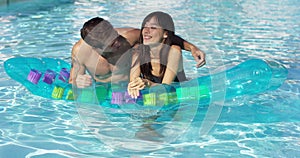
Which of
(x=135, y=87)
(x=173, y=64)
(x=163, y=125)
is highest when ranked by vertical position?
(x=173, y=64)

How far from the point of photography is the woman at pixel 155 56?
3.57 metres

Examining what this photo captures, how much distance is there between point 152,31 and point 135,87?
461 millimetres

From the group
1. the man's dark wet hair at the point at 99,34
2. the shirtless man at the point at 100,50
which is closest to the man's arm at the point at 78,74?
the shirtless man at the point at 100,50

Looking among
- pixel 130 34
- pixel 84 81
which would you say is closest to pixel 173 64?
pixel 130 34

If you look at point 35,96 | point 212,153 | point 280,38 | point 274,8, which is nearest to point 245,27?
point 280,38

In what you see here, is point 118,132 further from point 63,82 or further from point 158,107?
point 63,82

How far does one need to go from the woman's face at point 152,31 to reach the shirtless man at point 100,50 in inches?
6.5

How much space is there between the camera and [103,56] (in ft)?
12.0

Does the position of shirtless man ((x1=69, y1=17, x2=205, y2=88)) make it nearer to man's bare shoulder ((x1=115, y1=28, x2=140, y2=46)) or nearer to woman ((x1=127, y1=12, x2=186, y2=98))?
man's bare shoulder ((x1=115, y1=28, x2=140, y2=46))

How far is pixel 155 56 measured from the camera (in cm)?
372

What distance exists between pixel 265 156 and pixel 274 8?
9.56 meters

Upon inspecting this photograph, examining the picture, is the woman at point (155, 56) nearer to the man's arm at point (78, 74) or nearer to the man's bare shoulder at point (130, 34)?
the man's bare shoulder at point (130, 34)

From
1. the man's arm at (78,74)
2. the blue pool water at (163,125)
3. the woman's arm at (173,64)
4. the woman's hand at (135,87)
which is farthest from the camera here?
the woman's arm at (173,64)

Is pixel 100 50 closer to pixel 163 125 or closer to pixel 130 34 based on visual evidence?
pixel 130 34
